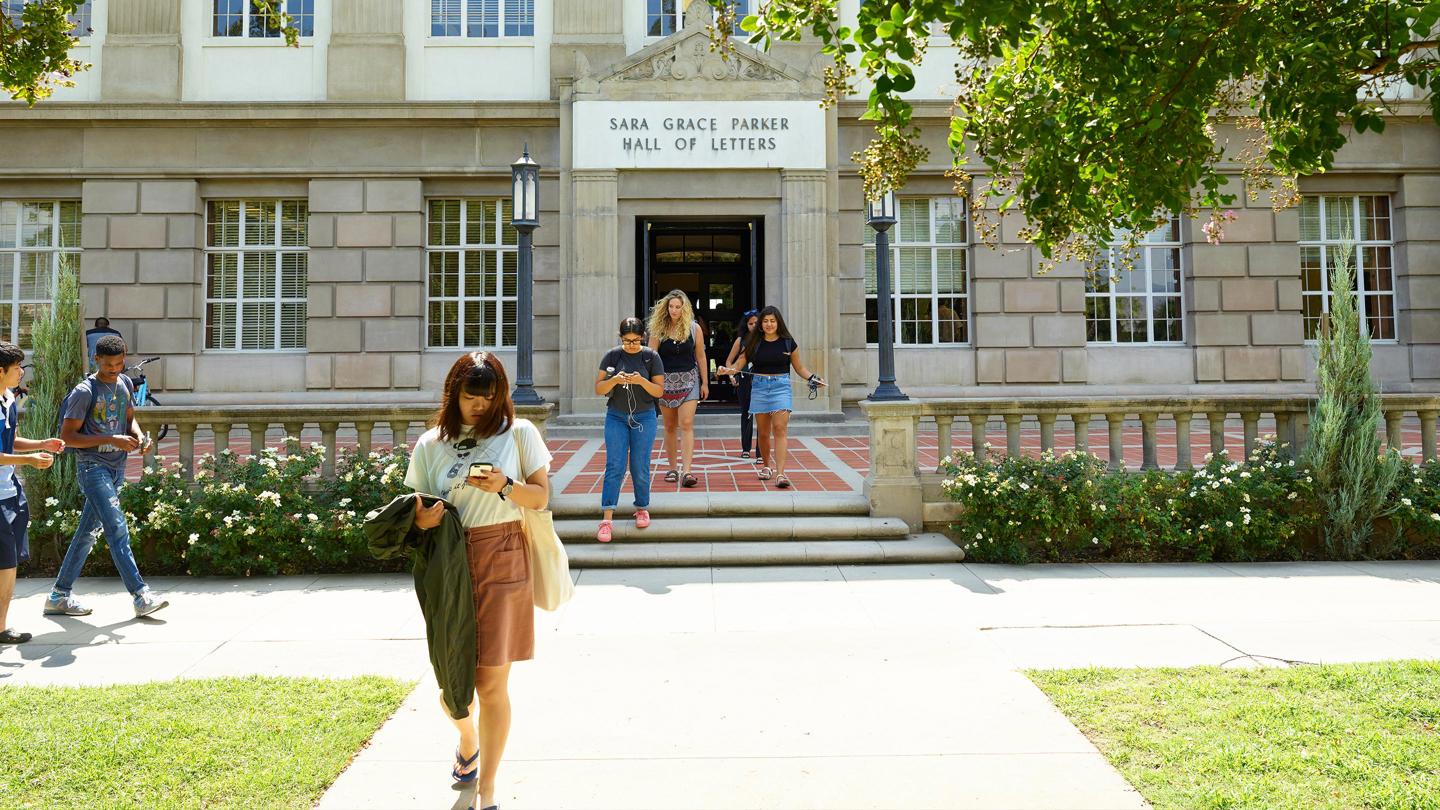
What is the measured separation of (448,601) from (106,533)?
4.31 m

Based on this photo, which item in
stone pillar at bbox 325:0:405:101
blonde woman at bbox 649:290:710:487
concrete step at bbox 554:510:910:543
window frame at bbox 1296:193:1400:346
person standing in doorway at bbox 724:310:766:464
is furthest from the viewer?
window frame at bbox 1296:193:1400:346

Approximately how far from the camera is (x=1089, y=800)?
3.11m

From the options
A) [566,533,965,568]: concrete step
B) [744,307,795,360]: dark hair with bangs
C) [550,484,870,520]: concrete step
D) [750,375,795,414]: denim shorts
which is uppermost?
[744,307,795,360]: dark hair with bangs

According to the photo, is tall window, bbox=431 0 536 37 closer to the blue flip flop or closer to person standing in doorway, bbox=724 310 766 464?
person standing in doorway, bbox=724 310 766 464

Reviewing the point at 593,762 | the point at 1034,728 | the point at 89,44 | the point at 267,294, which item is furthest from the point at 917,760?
Answer: the point at 89,44

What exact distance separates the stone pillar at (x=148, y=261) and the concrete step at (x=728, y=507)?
35.3 ft

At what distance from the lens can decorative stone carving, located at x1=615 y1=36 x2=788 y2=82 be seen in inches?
569

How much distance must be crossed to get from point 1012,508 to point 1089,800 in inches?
163

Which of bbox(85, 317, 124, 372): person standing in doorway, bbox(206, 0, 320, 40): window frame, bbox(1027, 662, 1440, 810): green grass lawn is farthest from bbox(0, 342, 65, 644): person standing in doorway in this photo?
bbox(206, 0, 320, 40): window frame

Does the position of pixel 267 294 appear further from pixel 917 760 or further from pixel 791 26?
pixel 917 760

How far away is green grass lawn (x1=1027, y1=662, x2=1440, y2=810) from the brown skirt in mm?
2436

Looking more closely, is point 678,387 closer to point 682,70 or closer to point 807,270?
point 807,270

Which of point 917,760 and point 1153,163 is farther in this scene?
point 1153,163

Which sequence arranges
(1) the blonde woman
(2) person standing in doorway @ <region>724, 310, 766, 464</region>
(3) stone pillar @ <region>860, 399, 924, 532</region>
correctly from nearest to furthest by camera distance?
1. (3) stone pillar @ <region>860, 399, 924, 532</region>
2. (1) the blonde woman
3. (2) person standing in doorway @ <region>724, 310, 766, 464</region>
